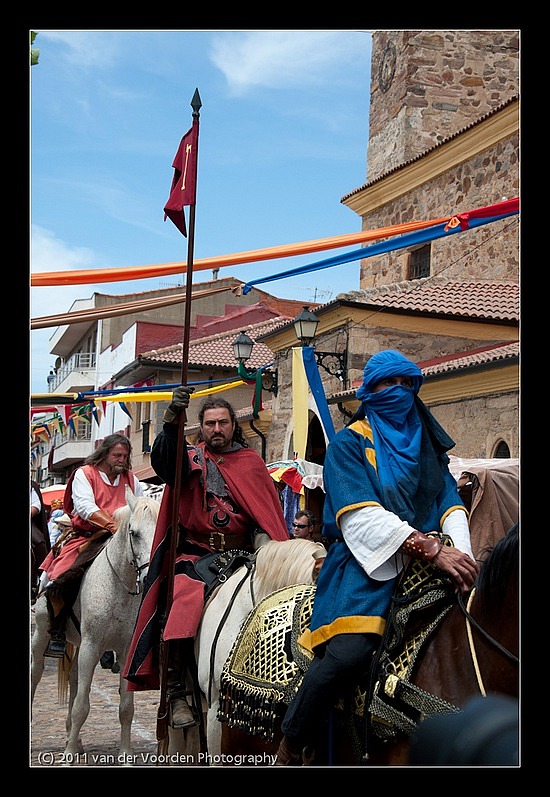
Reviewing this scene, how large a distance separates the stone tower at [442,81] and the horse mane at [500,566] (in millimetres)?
21811

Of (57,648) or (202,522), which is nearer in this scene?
(202,522)

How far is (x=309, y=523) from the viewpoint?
37.5 ft

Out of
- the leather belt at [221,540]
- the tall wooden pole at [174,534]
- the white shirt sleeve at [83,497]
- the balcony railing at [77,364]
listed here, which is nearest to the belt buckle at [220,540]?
the leather belt at [221,540]

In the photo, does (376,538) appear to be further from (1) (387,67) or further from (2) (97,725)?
(1) (387,67)

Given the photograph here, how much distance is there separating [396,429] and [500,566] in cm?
78

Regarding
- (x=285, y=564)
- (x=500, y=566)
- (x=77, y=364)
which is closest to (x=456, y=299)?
(x=285, y=564)

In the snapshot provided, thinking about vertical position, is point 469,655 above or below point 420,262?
below

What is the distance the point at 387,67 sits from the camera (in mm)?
24812

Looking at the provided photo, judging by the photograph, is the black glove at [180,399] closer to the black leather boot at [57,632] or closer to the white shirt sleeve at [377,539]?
the white shirt sleeve at [377,539]

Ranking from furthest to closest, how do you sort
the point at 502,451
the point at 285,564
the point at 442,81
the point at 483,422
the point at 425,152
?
1. the point at 442,81
2. the point at 425,152
3. the point at 483,422
4. the point at 502,451
5. the point at 285,564
